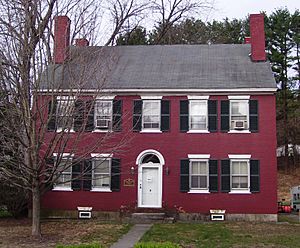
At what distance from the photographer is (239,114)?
21.4 m

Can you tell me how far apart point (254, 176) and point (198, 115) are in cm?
369

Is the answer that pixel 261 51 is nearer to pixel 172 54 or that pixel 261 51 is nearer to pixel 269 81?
pixel 269 81

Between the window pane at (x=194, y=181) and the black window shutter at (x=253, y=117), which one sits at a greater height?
the black window shutter at (x=253, y=117)

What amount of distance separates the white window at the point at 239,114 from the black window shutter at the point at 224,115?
194mm

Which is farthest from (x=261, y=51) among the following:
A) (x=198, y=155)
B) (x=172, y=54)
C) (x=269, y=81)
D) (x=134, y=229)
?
(x=134, y=229)

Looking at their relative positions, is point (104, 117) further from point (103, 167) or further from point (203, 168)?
point (203, 168)

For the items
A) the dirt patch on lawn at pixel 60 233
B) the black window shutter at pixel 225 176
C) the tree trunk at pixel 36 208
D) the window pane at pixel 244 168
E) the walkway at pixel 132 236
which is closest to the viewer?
the walkway at pixel 132 236

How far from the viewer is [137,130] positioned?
21781mm

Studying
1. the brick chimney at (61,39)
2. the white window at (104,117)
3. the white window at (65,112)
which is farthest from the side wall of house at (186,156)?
the white window at (65,112)

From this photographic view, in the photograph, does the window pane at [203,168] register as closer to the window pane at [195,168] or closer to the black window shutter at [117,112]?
the window pane at [195,168]

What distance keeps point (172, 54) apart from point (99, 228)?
10.9 meters

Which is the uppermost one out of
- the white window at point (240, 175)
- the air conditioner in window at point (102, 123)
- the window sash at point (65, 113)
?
the air conditioner in window at point (102, 123)

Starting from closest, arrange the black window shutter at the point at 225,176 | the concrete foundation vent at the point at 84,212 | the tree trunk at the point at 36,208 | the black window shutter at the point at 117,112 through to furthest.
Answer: the tree trunk at the point at 36,208 < the black window shutter at the point at 225,176 < the concrete foundation vent at the point at 84,212 < the black window shutter at the point at 117,112

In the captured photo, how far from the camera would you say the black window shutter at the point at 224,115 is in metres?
21.4
